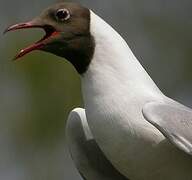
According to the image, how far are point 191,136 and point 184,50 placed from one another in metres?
5.52

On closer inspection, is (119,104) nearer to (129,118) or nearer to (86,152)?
(129,118)

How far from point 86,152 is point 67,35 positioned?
635 mm

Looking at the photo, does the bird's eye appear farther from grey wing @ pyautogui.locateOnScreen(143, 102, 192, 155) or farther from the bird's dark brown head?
grey wing @ pyautogui.locateOnScreen(143, 102, 192, 155)

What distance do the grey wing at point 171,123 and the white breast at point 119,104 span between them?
0.26 feet

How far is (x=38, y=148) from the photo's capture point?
1016 centimetres

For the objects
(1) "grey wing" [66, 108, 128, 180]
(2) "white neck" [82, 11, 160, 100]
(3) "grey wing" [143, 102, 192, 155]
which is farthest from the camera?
(1) "grey wing" [66, 108, 128, 180]

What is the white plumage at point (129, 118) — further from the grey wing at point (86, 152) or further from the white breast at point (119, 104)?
the grey wing at point (86, 152)

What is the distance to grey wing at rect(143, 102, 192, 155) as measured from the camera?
480 centimetres

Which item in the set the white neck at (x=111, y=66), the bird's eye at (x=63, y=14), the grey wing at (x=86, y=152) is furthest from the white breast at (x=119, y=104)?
the grey wing at (x=86, y=152)

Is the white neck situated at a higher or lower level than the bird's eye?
lower

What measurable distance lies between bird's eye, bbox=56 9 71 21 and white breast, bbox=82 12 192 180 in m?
0.12

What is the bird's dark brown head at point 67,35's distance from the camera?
5.08m

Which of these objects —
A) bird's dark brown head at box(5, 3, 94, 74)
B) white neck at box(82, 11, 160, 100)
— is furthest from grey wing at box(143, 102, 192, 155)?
bird's dark brown head at box(5, 3, 94, 74)

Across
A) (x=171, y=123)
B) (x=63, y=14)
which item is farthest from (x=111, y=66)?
(x=171, y=123)
